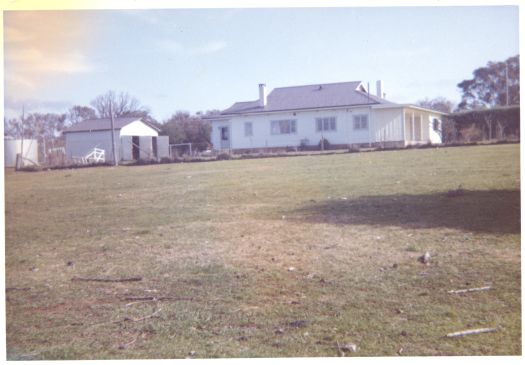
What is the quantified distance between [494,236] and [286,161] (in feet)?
9.19

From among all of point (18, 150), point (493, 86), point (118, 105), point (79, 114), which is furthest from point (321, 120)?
point (18, 150)

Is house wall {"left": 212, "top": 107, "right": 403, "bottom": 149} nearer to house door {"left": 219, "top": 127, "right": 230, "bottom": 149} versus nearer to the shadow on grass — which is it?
house door {"left": 219, "top": 127, "right": 230, "bottom": 149}

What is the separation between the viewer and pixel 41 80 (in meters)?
4.67

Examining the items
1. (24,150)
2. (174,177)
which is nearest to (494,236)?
(174,177)

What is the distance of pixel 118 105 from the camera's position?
4.95 m

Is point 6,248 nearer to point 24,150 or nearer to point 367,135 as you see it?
point 24,150

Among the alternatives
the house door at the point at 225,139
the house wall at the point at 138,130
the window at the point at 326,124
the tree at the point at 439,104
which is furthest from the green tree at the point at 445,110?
the house wall at the point at 138,130

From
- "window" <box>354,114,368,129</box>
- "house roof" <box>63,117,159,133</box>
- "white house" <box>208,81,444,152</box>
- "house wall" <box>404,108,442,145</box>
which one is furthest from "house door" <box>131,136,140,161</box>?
"house wall" <box>404,108,442,145</box>

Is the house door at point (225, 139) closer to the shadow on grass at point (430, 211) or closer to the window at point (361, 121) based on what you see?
the shadow on grass at point (430, 211)

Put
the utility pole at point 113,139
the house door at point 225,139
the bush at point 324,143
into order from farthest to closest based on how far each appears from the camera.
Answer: the bush at point 324,143
the house door at point 225,139
the utility pole at point 113,139

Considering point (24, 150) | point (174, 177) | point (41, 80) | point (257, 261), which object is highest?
point (41, 80)

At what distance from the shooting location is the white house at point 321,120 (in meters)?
5.59

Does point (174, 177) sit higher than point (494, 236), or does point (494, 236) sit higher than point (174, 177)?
point (174, 177)

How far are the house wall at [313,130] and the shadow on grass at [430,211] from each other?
88cm
